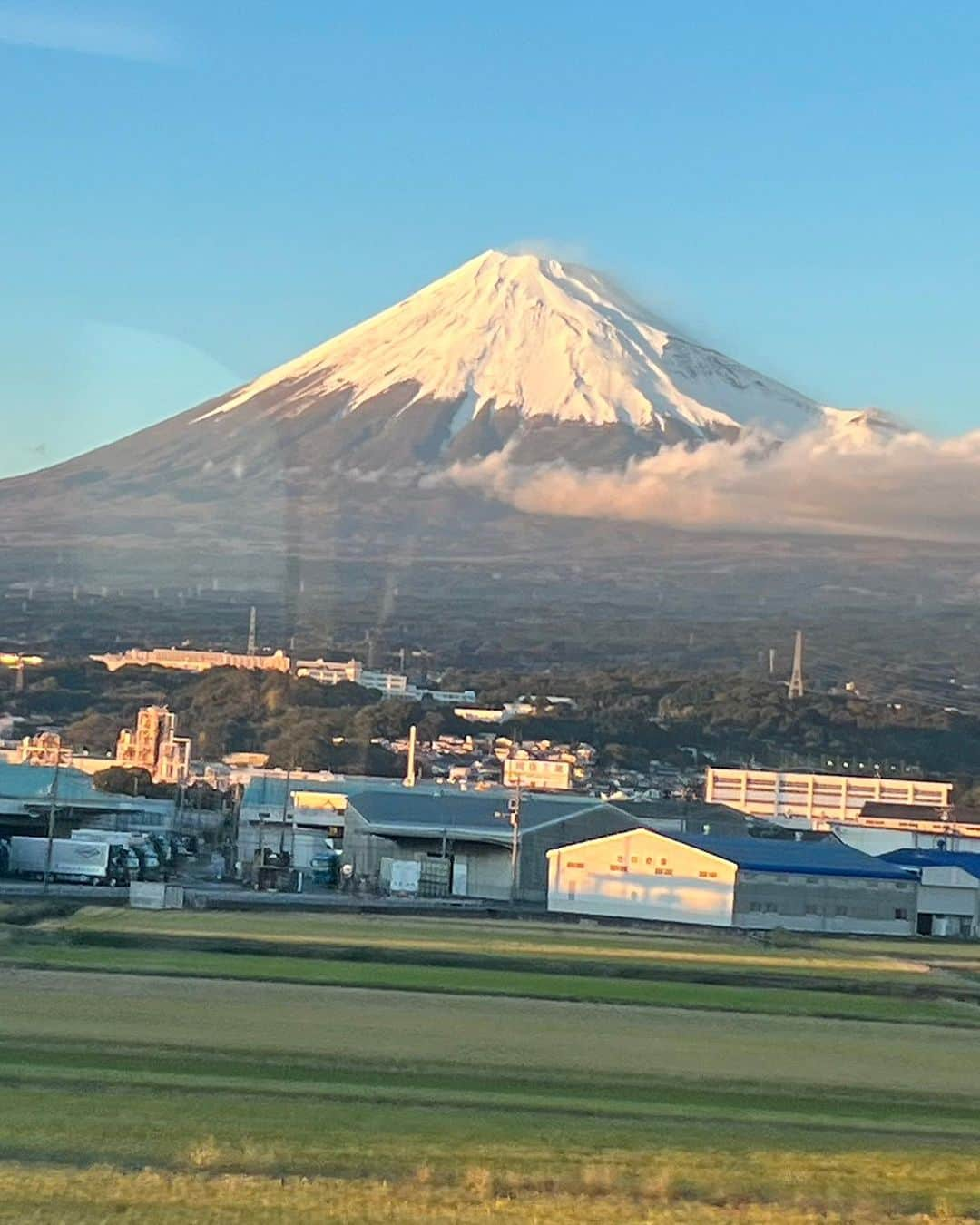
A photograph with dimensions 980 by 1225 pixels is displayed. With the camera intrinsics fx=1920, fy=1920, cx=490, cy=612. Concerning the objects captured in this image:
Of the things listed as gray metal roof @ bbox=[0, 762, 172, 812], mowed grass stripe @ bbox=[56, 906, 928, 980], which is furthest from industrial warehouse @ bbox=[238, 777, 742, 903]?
mowed grass stripe @ bbox=[56, 906, 928, 980]

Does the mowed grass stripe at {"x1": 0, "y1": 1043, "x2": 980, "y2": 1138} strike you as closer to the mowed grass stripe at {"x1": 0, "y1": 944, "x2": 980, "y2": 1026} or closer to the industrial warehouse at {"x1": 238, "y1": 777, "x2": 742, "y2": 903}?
the mowed grass stripe at {"x1": 0, "y1": 944, "x2": 980, "y2": 1026}

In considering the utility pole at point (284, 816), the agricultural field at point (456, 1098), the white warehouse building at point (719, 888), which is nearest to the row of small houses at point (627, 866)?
the white warehouse building at point (719, 888)

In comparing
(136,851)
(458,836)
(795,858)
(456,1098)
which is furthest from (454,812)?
(456,1098)

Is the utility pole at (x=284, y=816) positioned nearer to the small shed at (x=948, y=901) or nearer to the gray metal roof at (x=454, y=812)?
the gray metal roof at (x=454, y=812)

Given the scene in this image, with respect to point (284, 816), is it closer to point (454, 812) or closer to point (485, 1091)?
point (454, 812)

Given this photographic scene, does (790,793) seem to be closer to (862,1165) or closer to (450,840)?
(450,840)

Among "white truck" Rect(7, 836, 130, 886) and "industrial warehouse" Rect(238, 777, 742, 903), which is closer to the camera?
"white truck" Rect(7, 836, 130, 886)

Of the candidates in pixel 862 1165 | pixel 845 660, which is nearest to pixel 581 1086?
pixel 862 1165

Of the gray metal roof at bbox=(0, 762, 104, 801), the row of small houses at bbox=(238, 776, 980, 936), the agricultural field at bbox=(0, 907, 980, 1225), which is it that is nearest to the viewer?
the agricultural field at bbox=(0, 907, 980, 1225)
